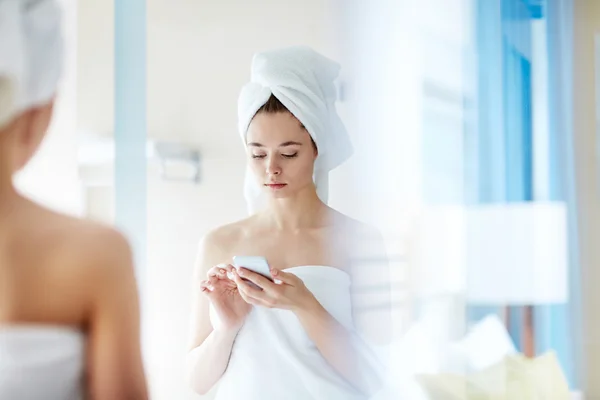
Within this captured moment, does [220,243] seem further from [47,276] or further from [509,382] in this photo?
[509,382]

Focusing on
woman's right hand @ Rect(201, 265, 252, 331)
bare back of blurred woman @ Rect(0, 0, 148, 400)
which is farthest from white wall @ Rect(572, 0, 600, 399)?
bare back of blurred woman @ Rect(0, 0, 148, 400)

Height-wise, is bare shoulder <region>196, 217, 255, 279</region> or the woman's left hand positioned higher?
bare shoulder <region>196, 217, 255, 279</region>

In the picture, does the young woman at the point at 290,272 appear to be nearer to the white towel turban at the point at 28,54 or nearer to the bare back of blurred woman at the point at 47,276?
the bare back of blurred woman at the point at 47,276

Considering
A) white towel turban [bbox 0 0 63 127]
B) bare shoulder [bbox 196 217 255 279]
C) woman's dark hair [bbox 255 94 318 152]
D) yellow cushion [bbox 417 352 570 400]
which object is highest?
white towel turban [bbox 0 0 63 127]

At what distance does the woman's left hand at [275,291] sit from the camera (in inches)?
39.7

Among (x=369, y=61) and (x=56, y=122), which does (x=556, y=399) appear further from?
(x=56, y=122)

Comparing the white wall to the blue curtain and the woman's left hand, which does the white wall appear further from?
the woman's left hand

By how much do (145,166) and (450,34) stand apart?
1.89ft

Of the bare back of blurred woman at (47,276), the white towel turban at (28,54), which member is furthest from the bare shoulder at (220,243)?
the white towel turban at (28,54)

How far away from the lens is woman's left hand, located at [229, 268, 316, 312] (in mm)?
1008

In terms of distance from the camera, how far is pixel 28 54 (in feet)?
3.57

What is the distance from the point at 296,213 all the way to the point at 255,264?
0.35 ft

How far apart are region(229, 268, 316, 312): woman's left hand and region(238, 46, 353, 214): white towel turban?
0.11 metres

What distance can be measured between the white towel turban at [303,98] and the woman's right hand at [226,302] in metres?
0.12
